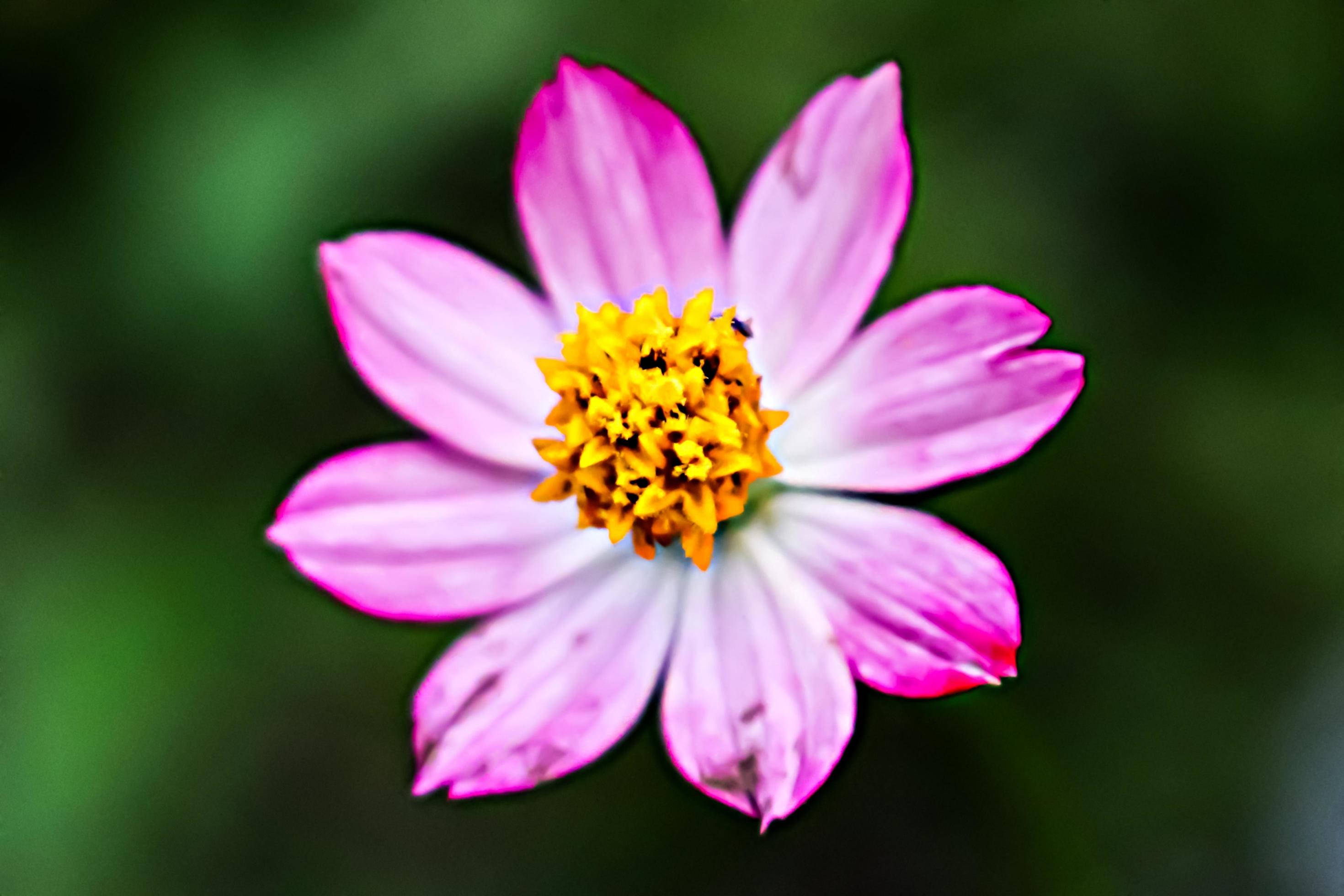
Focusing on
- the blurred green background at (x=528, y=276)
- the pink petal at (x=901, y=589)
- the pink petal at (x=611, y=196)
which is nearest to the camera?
the pink petal at (x=901, y=589)

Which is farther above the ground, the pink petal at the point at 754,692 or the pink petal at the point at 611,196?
the pink petal at the point at 611,196

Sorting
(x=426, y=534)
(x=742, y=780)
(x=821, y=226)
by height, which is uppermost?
(x=821, y=226)

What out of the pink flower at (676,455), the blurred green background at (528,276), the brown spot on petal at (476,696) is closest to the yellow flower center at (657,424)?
the pink flower at (676,455)

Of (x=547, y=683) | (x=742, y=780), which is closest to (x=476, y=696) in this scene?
(x=547, y=683)

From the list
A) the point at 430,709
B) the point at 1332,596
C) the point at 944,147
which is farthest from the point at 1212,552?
the point at 430,709

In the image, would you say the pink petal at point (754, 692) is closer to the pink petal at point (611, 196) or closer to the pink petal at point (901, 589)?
the pink petal at point (901, 589)

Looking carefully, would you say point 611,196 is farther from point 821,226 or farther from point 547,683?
point 547,683

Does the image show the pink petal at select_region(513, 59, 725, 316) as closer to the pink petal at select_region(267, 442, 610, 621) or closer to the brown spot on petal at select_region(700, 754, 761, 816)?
the pink petal at select_region(267, 442, 610, 621)
